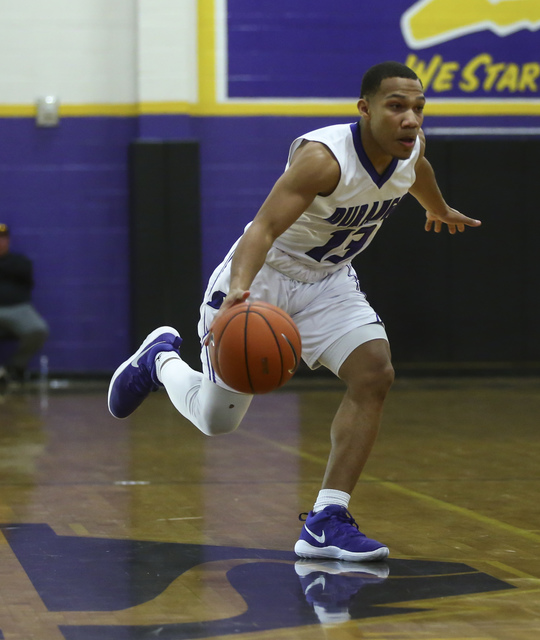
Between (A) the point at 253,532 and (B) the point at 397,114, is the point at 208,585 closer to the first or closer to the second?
(A) the point at 253,532

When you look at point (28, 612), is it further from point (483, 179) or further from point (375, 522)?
point (483, 179)

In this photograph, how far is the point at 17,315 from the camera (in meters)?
9.73

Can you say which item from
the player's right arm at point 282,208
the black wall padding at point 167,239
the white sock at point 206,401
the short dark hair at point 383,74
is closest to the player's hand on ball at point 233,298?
the player's right arm at point 282,208

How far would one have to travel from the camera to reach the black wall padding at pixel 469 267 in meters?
10.3

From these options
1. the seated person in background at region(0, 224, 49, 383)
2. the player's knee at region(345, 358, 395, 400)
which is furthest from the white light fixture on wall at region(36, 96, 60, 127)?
the player's knee at region(345, 358, 395, 400)

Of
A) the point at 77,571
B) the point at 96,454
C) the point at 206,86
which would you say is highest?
the point at 206,86

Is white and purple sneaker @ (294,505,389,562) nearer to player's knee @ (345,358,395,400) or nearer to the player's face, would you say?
player's knee @ (345,358,395,400)

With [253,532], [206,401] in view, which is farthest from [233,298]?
[253,532]

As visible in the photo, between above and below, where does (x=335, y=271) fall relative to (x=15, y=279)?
above

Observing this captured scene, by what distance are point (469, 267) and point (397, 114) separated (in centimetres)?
702

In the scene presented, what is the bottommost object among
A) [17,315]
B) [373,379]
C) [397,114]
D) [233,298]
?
[17,315]

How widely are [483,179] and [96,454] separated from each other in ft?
18.1

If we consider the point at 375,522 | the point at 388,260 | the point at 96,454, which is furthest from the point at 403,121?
the point at 388,260

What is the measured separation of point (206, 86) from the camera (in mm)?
10289
